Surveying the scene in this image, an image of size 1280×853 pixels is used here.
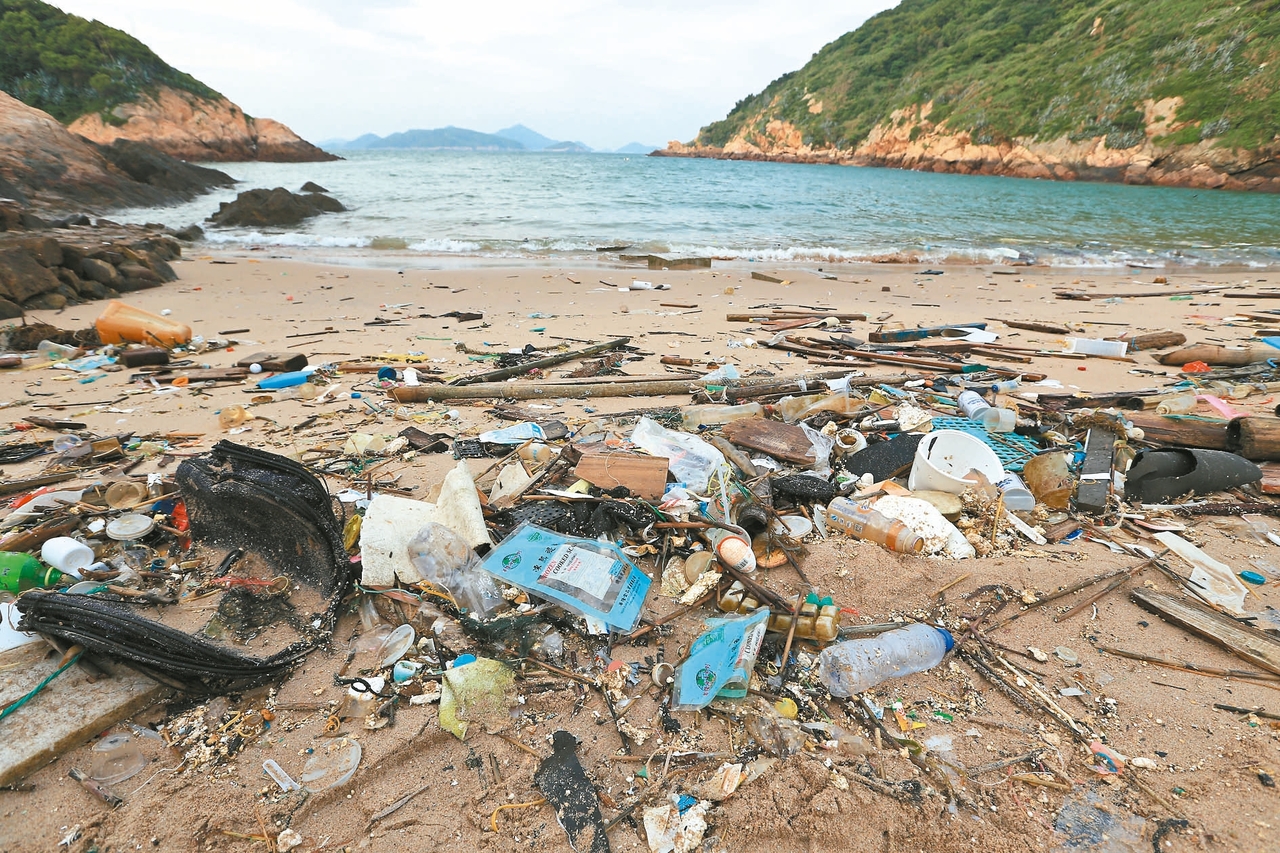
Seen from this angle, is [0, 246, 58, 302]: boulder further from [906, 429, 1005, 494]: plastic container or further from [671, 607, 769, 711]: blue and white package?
[906, 429, 1005, 494]: plastic container

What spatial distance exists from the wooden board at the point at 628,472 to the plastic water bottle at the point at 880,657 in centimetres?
124

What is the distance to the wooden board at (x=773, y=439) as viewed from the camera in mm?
3480

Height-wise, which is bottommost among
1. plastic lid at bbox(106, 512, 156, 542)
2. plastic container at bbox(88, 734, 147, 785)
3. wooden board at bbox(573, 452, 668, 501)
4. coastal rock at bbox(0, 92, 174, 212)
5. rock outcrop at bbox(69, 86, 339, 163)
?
plastic container at bbox(88, 734, 147, 785)

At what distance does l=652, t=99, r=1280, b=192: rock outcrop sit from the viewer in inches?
1277

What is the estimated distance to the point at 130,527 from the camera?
106 inches

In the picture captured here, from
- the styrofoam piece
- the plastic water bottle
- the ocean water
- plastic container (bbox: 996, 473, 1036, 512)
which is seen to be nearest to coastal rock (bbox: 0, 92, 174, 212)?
the ocean water

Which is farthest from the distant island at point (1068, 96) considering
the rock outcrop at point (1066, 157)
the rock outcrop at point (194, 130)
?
the rock outcrop at point (194, 130)

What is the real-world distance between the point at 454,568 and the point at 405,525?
1.01 ft

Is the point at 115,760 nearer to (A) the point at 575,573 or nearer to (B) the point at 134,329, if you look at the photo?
(A) the point at 575,573

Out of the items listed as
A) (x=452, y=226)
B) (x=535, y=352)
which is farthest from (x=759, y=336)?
(x=452, y=226)

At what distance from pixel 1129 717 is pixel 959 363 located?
13.8 ft

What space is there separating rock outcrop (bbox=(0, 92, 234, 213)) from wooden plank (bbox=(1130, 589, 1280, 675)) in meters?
23.0

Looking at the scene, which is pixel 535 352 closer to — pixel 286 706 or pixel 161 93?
pixel 286 706

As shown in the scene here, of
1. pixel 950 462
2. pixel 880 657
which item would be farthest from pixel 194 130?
pixel 880 657
